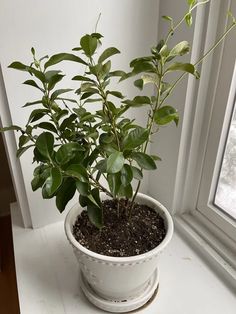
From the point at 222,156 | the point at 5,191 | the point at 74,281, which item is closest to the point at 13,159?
the point at 74,281

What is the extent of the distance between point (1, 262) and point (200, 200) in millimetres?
938

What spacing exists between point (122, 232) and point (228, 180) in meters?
0.36

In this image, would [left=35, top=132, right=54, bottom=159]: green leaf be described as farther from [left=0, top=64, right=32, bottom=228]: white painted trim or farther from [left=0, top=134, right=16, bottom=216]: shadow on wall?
[left=0, top=134, right=16, bottom=216]: shadow on wall

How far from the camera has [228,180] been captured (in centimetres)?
81

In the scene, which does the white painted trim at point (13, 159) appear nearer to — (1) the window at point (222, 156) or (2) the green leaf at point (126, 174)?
(2) the green leaf at point (126, 174)

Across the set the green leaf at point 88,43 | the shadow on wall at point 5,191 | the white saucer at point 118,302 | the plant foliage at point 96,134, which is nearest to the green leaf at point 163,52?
the plant foliage at point 96,134

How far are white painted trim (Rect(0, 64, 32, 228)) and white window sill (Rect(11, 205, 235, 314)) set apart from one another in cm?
10

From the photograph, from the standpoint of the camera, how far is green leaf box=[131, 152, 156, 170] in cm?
52

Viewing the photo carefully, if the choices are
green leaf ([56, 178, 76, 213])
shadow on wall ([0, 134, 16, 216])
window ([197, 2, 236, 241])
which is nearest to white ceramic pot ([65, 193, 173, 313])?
green leaf ([56, 178, 76, 213])

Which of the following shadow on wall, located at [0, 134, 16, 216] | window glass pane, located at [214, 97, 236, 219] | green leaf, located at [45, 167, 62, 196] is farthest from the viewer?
shadow on wall, located at [0, 134, 16, 216]

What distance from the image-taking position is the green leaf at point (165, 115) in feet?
1.65

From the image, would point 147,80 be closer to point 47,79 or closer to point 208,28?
point 47,79

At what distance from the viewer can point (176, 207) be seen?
3.15 ft

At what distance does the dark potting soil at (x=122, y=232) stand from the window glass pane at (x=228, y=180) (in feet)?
0.80
